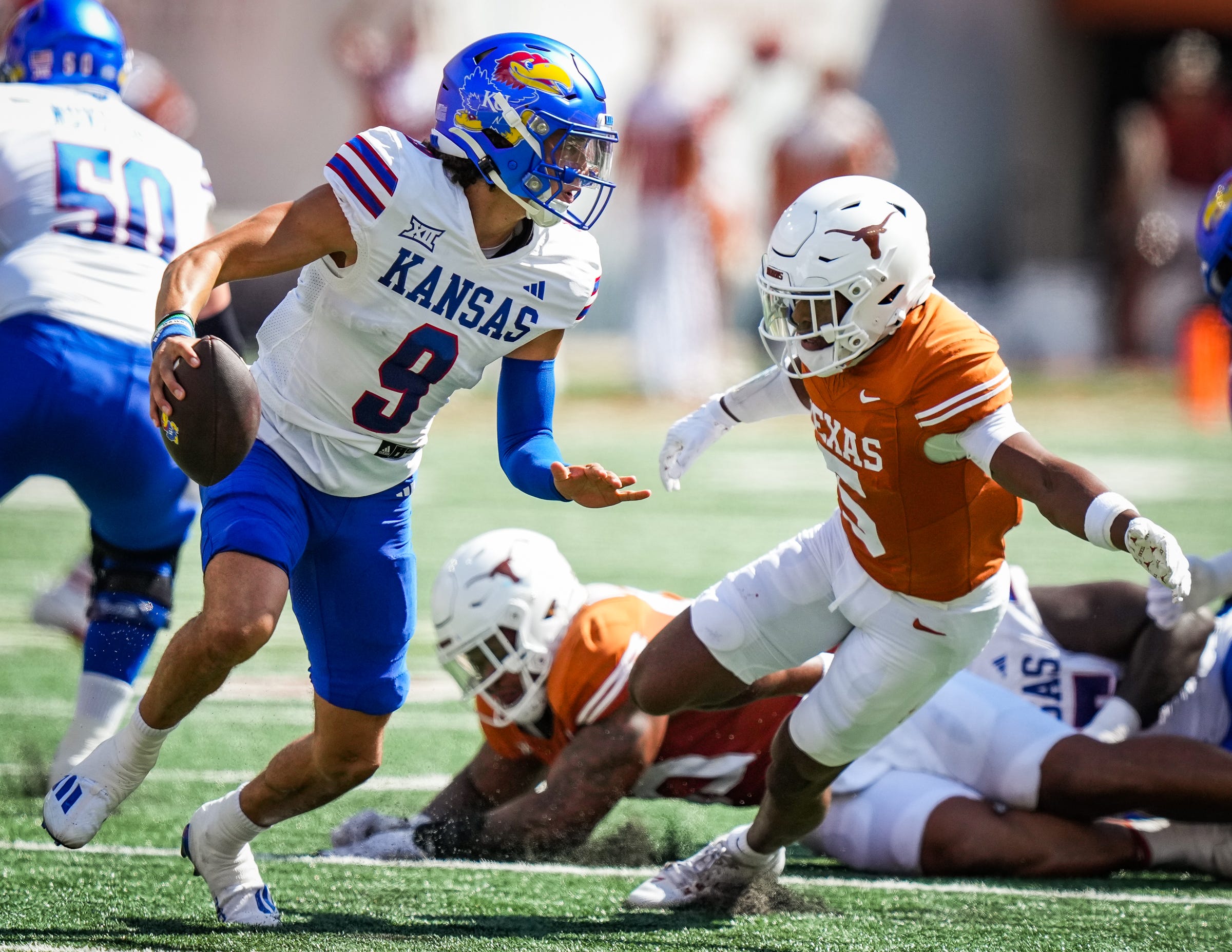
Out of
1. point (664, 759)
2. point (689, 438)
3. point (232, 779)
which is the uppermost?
point (689, 438)

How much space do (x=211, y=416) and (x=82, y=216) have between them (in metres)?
1.44

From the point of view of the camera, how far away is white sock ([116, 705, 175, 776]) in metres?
3.08

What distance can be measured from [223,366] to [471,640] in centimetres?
114

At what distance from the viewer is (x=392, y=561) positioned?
336 cm

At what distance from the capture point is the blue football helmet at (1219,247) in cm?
443

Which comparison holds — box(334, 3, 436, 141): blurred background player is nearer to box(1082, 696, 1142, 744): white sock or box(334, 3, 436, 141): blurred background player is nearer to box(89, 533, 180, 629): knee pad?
box(89, 533, 180, 629): knee pad

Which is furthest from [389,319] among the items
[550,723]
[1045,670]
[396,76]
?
[396,76]

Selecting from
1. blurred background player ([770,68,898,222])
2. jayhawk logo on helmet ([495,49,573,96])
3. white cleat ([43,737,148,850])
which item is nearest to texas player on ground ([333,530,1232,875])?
white cleat ([43,737,148,850])

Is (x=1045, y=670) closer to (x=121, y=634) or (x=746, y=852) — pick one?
(x=746, y=852)

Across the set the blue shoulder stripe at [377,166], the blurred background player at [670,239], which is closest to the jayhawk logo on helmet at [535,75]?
the blue shoulder stripe at [377,166]

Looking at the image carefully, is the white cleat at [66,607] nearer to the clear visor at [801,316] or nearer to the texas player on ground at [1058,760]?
the texas player on ground at [1058,760]

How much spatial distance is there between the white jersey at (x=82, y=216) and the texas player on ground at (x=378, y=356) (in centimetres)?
80

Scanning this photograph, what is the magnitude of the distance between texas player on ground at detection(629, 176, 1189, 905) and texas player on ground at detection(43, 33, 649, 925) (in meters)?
0.43

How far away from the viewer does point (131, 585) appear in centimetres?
418
